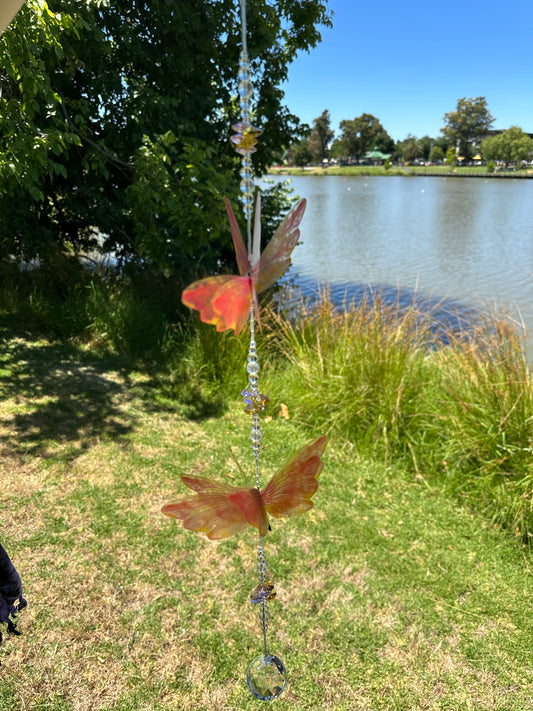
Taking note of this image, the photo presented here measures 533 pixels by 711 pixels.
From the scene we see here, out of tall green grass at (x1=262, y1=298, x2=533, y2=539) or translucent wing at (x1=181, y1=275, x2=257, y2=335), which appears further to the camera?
tall green grass at (x1=262, y1=298, x2=533, y2=539)

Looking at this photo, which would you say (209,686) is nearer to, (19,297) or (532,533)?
(532,533)

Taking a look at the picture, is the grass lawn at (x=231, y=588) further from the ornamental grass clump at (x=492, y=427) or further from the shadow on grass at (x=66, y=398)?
the ornamental grass clump at (x=492, y=427)

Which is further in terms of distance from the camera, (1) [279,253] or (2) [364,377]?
(2) [364,377]

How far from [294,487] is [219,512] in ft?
0.56

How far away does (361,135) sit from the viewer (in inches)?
3688

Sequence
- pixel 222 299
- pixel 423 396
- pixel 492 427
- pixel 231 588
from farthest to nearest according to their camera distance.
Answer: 1. pixel 423 396
2. pixel 492 427
3. pixel 231 588
4. pixel 222 299

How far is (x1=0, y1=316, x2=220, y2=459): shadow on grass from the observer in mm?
4605

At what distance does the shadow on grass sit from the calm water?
13.8 feet

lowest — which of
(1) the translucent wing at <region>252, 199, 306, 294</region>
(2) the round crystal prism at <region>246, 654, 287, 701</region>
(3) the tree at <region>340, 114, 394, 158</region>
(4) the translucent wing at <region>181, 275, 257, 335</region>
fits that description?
(2) the round crystal prism at <region>246, 654, 287, 701</region>

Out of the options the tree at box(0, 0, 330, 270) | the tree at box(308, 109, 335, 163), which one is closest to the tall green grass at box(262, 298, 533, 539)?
the tree at box(0, 0, 330, 270)

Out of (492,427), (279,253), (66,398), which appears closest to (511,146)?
(492,427)

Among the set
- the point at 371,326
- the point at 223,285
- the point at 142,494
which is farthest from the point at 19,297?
the point at 223,285

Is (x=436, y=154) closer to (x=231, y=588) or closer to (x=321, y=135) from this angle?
(x=321, y=135)

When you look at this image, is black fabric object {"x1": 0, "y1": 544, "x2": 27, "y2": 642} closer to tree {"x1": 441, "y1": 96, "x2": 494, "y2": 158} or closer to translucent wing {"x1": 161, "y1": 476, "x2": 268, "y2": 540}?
translucent wing {"x1": 161, "y1": 476, "x2": 268, "y2": 540}
